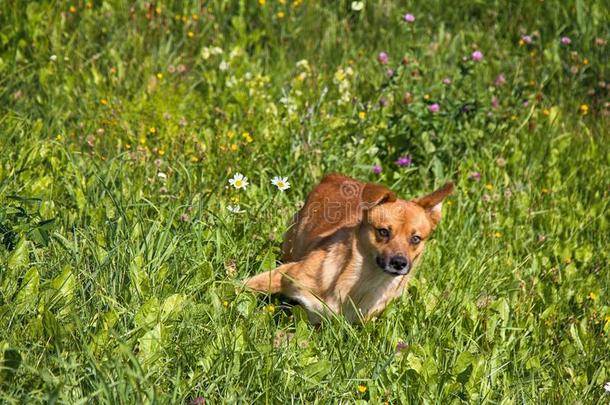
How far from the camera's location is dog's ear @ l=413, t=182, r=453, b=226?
192 inches

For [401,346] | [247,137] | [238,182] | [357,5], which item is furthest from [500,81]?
[401,346]

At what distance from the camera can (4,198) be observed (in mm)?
4652

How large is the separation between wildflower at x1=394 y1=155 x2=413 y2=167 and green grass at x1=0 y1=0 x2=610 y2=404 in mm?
87

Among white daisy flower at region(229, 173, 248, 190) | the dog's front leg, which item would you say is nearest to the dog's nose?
the dog's front leg

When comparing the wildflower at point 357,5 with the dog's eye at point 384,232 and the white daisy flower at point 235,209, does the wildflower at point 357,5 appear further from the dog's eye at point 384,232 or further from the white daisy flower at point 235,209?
the dog's eye at point 384,232

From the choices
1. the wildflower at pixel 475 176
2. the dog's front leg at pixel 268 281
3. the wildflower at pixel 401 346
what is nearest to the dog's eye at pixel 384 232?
the dog's front leg at pixel 268 281

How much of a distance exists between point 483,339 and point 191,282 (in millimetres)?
1435

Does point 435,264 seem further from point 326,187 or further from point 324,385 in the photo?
point 324,385

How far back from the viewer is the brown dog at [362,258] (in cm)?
473

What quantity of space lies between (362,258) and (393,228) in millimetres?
245

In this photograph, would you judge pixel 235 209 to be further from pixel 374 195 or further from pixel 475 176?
pixel 475 176

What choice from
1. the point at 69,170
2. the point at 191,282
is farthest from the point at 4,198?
the point at 191,282

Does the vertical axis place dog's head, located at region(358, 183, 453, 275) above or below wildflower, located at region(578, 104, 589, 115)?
above

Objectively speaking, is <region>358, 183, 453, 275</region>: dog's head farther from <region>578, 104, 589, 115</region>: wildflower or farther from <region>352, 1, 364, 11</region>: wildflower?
<region>352, 1, 364, 11</region>: wildflower
